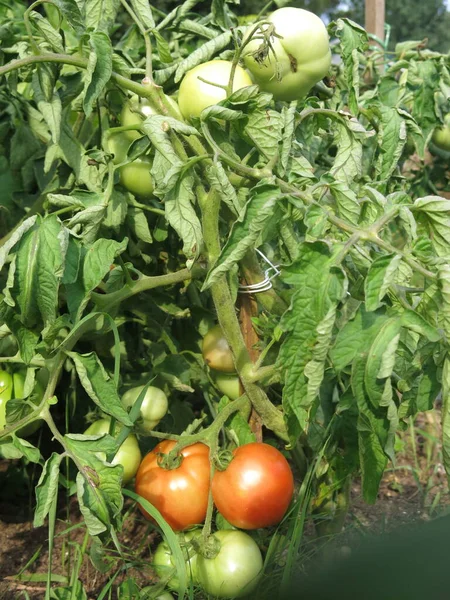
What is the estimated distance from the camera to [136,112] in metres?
1.07

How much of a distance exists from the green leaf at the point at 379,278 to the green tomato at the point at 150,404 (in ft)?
1.76

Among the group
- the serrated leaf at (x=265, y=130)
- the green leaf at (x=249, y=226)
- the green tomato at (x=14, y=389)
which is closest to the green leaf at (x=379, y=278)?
the green leaf at (x=249, y=226)

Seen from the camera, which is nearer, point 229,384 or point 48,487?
point 48,487

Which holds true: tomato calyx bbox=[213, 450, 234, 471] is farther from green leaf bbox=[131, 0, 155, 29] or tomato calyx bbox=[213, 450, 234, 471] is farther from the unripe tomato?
green leaf bbox=[131, 0, 155, 29]

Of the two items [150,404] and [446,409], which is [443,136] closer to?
[150,404]

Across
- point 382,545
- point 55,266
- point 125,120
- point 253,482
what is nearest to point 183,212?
point 55,266

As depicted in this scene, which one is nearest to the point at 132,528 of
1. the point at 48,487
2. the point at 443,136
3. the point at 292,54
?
the point at 48,487

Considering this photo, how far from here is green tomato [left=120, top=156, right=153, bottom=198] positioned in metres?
1.11

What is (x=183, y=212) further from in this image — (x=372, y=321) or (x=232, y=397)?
(x=232, y=397)

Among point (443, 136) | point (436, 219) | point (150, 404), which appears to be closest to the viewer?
point (436, 219)

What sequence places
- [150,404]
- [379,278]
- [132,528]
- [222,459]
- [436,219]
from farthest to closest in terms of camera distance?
[132,528], [150,404], [222,459], [436,219], [379,278]

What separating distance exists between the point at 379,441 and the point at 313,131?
1.72 feet

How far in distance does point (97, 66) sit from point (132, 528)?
2.85 feet

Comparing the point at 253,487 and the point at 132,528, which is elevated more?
the point at 253,487
